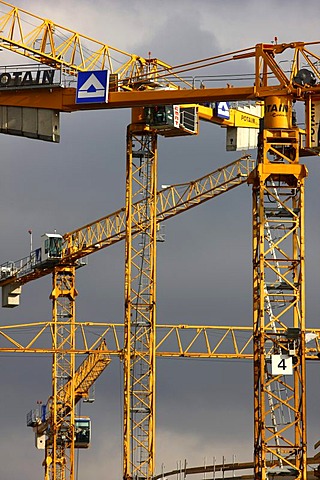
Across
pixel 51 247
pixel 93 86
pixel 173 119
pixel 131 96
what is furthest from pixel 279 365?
pixel 51 247

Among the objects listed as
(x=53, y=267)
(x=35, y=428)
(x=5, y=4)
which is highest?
(x=5, y=4)

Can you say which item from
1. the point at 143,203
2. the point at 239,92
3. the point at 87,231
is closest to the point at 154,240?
the point at 143,203

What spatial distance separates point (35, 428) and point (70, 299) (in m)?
15.0

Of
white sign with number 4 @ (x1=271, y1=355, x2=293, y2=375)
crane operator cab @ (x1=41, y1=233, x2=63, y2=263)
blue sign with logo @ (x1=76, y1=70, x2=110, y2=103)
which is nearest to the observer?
white sign with number 4 @ (x1=271, y1=355, x2=293, y2=375)

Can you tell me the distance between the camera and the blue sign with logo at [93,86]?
390 ft

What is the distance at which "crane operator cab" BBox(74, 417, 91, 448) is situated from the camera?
18025 centimetres

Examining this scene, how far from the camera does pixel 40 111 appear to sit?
122 metres

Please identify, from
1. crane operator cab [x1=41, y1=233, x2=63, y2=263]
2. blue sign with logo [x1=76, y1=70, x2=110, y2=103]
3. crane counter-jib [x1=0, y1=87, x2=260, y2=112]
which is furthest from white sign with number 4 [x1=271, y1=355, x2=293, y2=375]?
crane operator cab [x1=41, y1=233, x2=63, y2=263]

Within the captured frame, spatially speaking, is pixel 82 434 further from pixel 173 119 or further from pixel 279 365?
pixel 279 365

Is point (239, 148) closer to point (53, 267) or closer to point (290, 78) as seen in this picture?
point (53, 267)

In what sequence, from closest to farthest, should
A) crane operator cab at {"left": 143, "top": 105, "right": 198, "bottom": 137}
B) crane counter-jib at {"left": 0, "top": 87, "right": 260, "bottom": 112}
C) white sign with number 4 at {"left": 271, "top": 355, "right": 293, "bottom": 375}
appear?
white sign with number 4 at {"left": 271, "top": 355, "right": 293, "bottom": 375}
crane counter-jib at {"left": 0, "top": 87, "right": 260, "bottom": 112}
crane operator cab at {"left": 143, "top": 105, "right": 198, "bottom": 137}

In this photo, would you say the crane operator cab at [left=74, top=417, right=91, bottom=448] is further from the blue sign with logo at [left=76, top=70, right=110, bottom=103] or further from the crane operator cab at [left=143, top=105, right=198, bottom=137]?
the blue sign with logo at [left=76, top=70, right=110, bottom=103]

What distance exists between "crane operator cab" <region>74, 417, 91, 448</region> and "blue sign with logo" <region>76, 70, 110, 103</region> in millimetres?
64334

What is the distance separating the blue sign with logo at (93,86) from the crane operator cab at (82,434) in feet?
211
